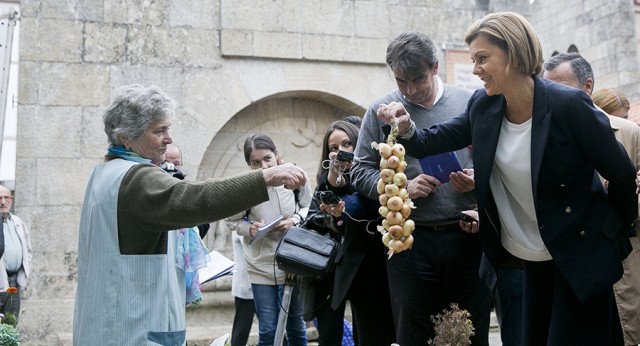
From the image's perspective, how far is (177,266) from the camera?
3877 millimetres

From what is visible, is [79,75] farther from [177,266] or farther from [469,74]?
[177,266]

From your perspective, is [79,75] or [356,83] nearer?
[79,75]

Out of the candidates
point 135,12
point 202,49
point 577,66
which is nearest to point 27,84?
point 135,12

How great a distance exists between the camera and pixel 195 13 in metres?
9.07

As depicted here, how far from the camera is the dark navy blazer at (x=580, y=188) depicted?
349cm

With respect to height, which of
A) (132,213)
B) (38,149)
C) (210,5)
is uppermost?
(210,5)

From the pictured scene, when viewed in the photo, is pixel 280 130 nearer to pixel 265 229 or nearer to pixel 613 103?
pixel 265 229

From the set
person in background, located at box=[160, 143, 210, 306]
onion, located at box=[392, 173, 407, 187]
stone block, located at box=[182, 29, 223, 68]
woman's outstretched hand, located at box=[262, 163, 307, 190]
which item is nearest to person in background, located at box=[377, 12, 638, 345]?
onion, located at box=[392, 173, 407, 187]

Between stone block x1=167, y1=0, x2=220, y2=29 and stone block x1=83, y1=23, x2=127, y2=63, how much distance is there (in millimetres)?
509

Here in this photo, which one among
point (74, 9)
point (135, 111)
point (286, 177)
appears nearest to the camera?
point (286, 177)

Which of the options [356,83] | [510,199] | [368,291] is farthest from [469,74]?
[510,199]

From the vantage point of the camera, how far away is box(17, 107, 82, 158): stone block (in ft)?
28.0

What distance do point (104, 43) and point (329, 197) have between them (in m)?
4.59

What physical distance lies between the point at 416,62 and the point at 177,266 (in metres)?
1.53
